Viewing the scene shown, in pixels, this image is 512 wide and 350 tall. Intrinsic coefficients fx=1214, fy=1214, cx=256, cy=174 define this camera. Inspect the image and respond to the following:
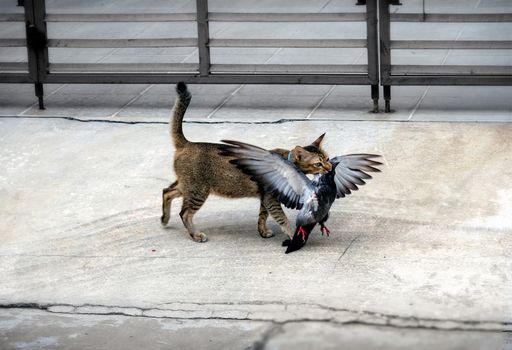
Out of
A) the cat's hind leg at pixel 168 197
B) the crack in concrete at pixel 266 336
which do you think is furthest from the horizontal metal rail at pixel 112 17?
the crack in concrete at pixel 266 336

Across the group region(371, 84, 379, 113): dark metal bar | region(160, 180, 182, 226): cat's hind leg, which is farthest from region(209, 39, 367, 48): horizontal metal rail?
region(160, 180, 182, 226): cat's hind leg

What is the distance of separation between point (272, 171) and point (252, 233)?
2.66 feet

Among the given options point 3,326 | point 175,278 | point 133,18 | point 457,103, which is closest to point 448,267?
point 175,278

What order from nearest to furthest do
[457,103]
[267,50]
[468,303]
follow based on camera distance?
1. [468,303]
2. [457,103]
3. [267,50]

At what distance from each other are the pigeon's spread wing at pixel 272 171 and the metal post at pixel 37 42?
4.51m

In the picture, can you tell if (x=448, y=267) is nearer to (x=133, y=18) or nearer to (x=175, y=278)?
(x=175, y=278)

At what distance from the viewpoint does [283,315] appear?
7926 millimetres

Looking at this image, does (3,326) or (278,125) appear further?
(278,125)

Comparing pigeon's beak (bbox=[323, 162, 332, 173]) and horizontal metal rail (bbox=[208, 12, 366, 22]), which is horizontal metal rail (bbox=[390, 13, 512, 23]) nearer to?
horizontal metal rail (bbox=[208, 12, 366, 22])

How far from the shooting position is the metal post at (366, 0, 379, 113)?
1195 centimetres

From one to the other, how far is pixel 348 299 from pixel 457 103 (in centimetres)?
464

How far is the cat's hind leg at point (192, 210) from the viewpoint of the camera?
9109 mm

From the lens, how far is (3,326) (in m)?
8.02

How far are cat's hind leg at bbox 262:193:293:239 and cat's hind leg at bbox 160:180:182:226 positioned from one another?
2.40 ft
